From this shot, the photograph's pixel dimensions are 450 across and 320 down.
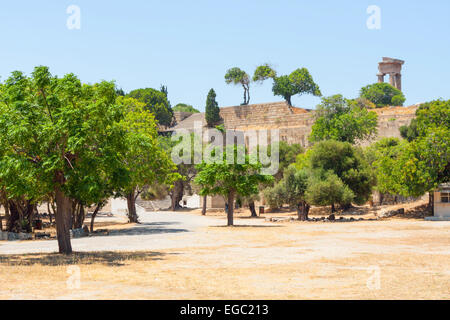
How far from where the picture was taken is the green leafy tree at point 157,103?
113625 mm

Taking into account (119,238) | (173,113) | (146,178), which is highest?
(173,113)

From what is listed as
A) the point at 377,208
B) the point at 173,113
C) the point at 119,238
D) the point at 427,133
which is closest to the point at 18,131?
the point at 119,238

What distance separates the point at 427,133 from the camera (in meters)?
45.5

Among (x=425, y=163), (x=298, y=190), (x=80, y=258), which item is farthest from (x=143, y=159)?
(x=425, y=163)

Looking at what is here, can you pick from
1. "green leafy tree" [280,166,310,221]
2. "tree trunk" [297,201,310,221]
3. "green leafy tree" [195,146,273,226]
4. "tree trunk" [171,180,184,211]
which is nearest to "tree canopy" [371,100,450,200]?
"green leafy tree" [280,166,310,221]

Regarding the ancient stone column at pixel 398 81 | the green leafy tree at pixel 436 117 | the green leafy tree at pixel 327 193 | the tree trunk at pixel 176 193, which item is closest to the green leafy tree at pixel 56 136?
the green leafy tree at pixel 327 193

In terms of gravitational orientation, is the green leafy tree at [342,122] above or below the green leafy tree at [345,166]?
above

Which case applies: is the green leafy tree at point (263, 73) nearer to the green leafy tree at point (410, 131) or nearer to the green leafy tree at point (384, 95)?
the green leafy tree at point (384, 95)

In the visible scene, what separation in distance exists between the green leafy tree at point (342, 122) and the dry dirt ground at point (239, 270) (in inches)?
1768

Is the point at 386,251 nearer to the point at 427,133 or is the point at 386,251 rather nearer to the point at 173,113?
the point at 427,133

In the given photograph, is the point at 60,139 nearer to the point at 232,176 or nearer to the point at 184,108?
the point at 232,176

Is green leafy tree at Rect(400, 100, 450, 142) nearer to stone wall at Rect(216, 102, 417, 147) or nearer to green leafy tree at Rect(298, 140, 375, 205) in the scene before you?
green leafy tree at Rect(298, 140, 375, 205)

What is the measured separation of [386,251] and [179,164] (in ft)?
156

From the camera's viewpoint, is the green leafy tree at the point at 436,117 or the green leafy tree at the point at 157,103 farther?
the green leafy tree at the point at 157,103
